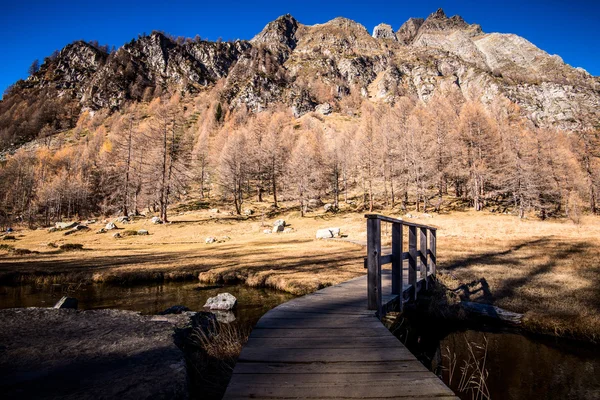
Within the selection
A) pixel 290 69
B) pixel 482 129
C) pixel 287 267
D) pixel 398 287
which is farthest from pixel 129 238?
pixel 290 69

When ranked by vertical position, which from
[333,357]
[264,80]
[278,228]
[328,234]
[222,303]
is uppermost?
[264,80]

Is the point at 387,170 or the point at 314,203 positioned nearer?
the point at 387,170

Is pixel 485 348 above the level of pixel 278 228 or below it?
above

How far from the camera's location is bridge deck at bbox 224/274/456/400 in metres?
2.42

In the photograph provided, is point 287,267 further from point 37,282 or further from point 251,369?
point 251,369

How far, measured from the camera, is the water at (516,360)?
5.44 metres

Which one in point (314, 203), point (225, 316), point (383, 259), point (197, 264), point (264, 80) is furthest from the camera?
point (264, 80)

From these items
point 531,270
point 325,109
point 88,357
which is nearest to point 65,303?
point 88,357

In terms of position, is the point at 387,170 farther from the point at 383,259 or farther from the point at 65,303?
the point at 65,303

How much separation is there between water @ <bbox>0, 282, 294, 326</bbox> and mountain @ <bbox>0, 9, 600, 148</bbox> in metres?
142

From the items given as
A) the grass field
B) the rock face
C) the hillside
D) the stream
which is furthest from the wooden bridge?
the hillside

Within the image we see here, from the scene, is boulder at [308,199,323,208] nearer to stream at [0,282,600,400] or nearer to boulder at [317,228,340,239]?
boulder at [317,228,340,239]

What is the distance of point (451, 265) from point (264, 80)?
164 m

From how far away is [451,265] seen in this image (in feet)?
49.7
